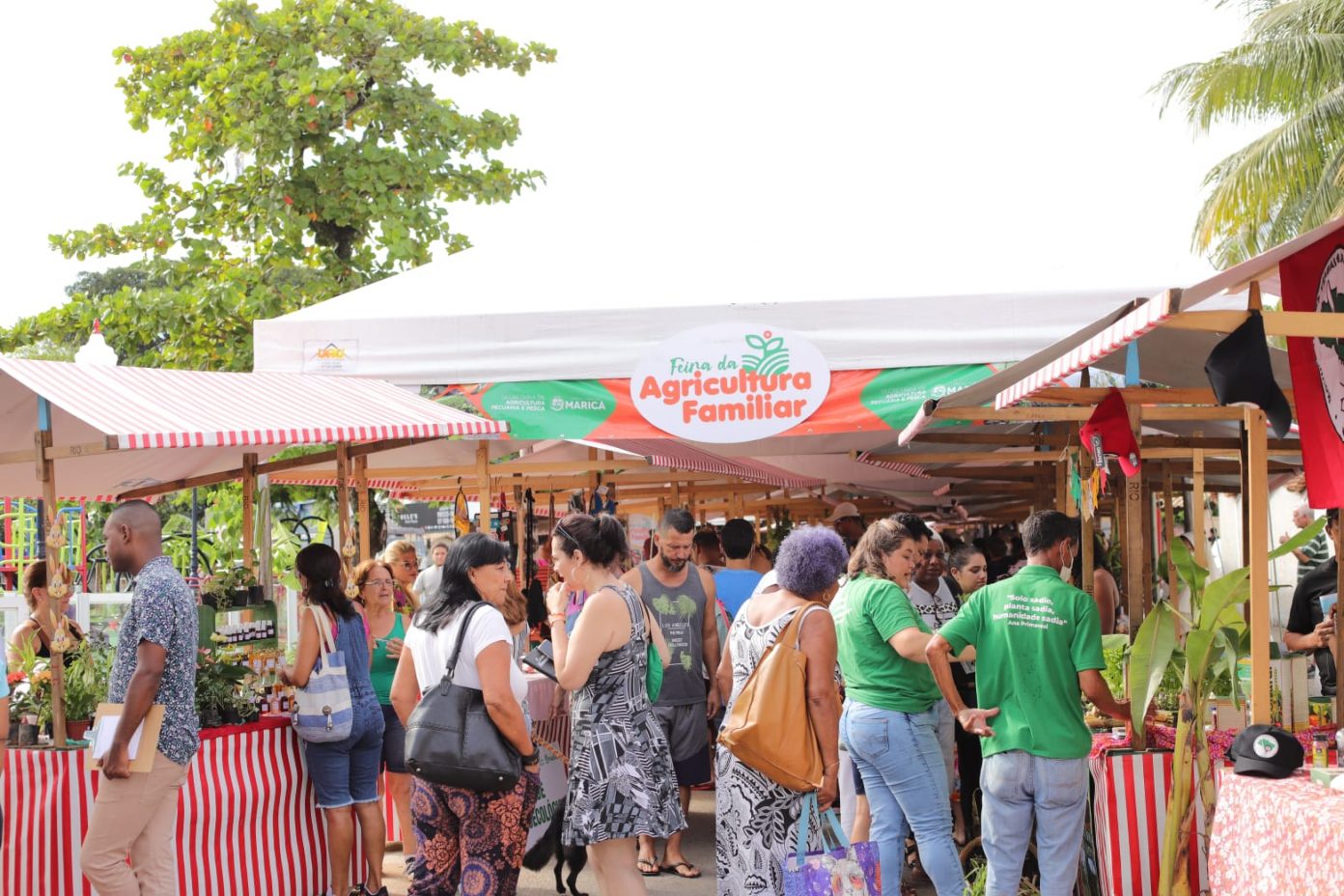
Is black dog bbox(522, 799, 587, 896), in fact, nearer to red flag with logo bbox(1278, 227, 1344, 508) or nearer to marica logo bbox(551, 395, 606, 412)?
marica logo bbox(551, 395, 606, 412)

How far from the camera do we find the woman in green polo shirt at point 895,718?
540 centimetres

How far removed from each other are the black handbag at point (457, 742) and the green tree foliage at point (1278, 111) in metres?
16.9

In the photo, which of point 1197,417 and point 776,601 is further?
point 1197,417

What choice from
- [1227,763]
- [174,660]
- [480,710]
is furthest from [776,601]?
[174,660]

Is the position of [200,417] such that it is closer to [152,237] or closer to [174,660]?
[174,660]

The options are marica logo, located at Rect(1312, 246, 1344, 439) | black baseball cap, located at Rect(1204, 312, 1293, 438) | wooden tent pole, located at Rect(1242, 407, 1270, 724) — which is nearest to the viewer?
black baseball cap, located at Rect(1204, 312, 1293, 438)

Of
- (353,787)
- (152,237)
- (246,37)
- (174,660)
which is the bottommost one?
(353,787)

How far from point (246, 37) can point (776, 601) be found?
456 inches

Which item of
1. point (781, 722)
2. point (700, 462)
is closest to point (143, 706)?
point (781, 722)

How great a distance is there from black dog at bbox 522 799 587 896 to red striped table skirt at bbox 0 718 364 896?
2.73 feet

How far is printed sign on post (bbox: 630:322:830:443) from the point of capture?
700cm

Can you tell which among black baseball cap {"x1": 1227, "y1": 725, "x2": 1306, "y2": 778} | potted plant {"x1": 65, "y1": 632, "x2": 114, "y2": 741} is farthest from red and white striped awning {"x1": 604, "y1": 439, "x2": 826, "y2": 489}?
black baseball cap {"x1": 1227, "y1": 725, "x2": 1306, "y2": 778}

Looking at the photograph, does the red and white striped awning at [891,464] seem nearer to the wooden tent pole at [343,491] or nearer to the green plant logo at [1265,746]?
the wooden tent pole at [343,491]

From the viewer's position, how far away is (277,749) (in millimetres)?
6227
